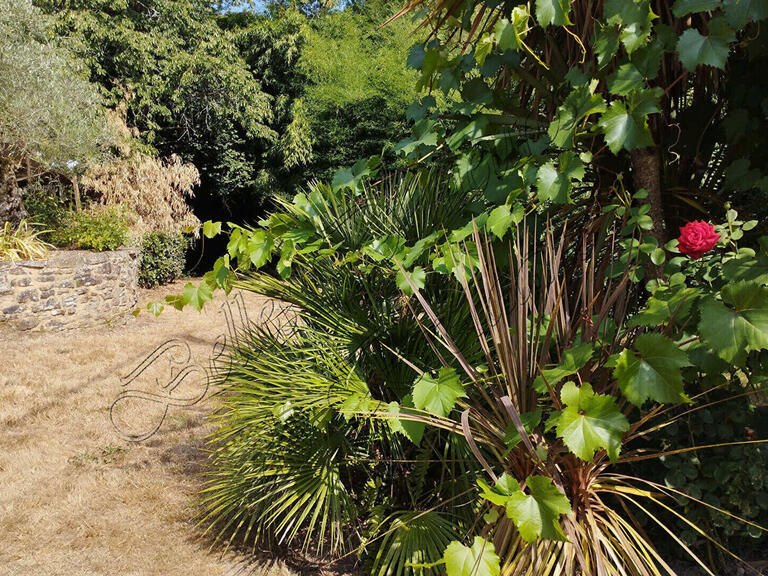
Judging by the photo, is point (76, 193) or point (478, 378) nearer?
point (478, 378)

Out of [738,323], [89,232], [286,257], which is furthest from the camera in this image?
[89,232]

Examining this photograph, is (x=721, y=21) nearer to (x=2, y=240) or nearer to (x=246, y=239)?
(x=246, y=239)

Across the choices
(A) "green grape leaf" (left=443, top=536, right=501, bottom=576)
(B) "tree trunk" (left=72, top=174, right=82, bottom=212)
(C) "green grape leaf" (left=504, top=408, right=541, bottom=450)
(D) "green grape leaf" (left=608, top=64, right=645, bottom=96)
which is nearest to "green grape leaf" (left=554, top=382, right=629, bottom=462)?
(C) "green grape leaf" (left=504, top=408, right=541, bottom=450)

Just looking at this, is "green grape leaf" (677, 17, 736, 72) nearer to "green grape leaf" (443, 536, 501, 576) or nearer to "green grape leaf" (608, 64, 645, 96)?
"green grape leaf" (608, 64, 645, 96)

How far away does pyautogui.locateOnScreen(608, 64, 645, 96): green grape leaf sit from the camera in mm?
1756

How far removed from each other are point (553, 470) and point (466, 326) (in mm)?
694

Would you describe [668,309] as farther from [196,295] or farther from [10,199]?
[10,199]

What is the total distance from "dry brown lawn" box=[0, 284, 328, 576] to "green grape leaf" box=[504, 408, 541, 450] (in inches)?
49.5

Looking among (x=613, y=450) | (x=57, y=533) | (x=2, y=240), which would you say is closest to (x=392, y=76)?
(x=2, y=240)

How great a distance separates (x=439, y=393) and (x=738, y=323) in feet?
2.44

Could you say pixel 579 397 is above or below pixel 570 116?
below

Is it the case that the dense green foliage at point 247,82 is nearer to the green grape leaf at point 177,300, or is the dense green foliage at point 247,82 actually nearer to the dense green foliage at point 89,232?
the dense green foliage at point 89,232

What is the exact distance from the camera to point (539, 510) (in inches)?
55.0

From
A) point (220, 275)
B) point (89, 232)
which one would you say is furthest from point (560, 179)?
point (89, 232)
